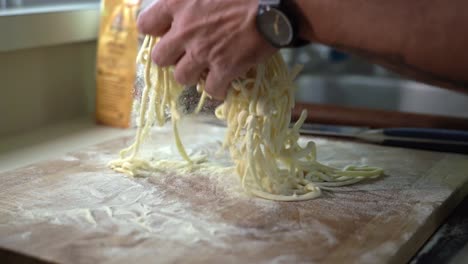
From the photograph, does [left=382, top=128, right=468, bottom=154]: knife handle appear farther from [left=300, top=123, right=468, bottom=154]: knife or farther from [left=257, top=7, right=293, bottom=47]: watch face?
[left=257, top=7, right=293, bottom=47]: watch face

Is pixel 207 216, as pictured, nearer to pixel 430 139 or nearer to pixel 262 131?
pixel 262 131

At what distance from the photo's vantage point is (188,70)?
1189 mm

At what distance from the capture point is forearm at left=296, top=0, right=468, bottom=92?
99 cm

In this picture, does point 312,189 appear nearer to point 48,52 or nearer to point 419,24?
point 419,24

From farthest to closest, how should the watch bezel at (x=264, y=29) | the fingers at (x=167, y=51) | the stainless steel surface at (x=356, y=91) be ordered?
the stainless steel surface at (x=356, y=91) < the fingers at (x=167, y=51) < the watch bezel at (x=264, y=29)

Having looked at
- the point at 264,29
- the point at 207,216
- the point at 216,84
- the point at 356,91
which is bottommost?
the point at 356,91

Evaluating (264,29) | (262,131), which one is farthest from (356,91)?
(264,29)

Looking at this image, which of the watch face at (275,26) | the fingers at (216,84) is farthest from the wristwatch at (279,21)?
the fingers at (216,84)

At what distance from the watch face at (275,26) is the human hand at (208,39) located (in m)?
0.02

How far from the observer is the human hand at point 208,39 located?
3.70 feet

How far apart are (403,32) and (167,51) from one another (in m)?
0.39

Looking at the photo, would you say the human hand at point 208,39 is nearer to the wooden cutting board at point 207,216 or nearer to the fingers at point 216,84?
the fingers at point 216,84

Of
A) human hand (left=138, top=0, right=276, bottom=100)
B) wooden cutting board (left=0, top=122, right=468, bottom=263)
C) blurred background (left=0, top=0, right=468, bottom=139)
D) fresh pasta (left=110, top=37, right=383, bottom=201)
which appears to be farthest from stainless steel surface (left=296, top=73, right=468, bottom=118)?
human hand (left=138, top=0, right=276, bottom=100)

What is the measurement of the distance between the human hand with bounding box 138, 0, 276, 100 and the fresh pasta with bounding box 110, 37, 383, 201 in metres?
0.05
